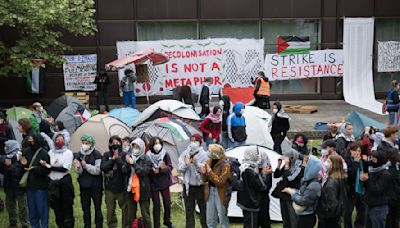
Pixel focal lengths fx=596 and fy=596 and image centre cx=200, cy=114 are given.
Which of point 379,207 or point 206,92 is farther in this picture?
point 206,92

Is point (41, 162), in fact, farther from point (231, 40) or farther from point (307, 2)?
point (307, 2)


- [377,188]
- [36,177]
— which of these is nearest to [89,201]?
[36,177]

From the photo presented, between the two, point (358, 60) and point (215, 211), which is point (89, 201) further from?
point (358, 60)

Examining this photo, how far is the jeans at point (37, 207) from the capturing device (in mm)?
9234

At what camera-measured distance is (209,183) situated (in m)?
9.09

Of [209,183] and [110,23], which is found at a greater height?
[110,23]

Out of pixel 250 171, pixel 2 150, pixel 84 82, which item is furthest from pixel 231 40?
pixel 250 171

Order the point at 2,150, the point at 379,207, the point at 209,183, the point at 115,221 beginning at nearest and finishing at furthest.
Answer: the point at 379,207 < the point at 209,183 < the point at 115,221 < the point at 2,150

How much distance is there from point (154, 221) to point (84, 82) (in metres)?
13.1

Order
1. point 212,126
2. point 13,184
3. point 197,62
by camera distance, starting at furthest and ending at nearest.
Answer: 1. point 197,62
2. point 212,126
3. point 13,184

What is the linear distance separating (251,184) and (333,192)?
1.23 metres

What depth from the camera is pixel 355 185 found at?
893 cm

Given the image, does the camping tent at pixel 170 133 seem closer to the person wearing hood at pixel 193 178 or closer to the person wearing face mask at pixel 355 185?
the person wearing hood at pixel 193 178

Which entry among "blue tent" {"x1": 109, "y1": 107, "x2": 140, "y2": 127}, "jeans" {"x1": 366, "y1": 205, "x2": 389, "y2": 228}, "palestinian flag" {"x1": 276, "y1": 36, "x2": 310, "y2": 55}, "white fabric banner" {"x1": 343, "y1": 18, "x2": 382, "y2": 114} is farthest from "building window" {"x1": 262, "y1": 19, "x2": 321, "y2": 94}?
"jeans" {"x1": 366, "y1": 205, "x2": 389, "y2": 228}
